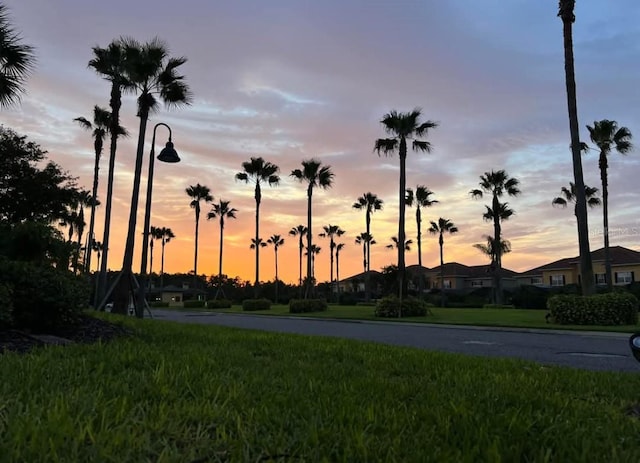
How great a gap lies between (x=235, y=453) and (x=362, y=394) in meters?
1.73

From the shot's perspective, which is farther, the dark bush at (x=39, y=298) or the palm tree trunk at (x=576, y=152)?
the palm tree trunk at (x=576, y=152)

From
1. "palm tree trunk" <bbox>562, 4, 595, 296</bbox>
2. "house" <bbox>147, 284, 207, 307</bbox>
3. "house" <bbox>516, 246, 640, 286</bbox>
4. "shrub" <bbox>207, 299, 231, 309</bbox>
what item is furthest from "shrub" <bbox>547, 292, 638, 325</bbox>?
"house" <bbox>147, 284, 207, 307</bbox>

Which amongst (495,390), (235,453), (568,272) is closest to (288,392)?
(235,453)

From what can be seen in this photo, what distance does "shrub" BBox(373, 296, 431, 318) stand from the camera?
28891 millimetres

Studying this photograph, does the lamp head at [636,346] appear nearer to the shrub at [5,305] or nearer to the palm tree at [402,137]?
the shrub at [5,305]

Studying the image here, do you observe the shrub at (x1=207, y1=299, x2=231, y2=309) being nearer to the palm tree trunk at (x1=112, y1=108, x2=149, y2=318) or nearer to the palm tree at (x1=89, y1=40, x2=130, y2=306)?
the palm tree at (x1=89, y1=40, x2=130, y2=306)

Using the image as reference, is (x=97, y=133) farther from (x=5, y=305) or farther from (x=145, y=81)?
(x=5, y=305)

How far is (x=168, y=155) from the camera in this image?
1628 centimetres

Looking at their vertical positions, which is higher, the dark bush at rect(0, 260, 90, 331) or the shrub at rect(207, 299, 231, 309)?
the dark bush at rect(0, 260, 90, 331)

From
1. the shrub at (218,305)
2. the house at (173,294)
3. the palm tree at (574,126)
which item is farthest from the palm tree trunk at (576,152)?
the house at (173,294)

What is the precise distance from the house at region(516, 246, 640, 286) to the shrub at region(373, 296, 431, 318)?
111 feet

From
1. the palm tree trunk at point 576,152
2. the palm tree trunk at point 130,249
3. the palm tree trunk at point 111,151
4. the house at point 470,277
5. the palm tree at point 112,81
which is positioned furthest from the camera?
the house at point 470,277

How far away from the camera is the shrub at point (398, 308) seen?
28.9m

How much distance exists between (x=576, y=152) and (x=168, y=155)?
16.2m
